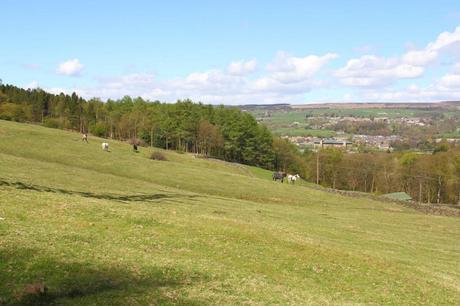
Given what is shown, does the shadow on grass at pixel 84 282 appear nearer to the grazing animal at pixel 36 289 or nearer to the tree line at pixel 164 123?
the grazing animal at pixel 36 289

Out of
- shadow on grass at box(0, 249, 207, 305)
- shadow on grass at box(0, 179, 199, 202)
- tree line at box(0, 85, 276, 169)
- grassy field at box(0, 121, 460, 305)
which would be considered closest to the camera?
shadow on grass at box(0, 249, 207, 305)

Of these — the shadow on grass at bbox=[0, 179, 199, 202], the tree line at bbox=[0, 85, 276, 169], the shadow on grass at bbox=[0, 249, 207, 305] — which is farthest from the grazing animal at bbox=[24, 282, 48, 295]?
the tree line at bbox=[0, 85, 276, 169]

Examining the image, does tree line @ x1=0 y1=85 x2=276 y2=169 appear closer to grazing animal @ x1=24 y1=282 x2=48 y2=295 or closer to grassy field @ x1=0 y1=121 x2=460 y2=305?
grassy field @ x1=0 y1=121 x2=460 y2=305

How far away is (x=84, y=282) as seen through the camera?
17.8 m

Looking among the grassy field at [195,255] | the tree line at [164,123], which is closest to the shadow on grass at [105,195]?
the grassy field at [195,255]

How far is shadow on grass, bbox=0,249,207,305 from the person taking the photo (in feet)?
52.7

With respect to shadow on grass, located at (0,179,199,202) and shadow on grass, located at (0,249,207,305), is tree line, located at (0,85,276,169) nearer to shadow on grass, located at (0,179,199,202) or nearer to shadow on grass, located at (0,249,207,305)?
shadow on grass, located at (0,179,199,202)

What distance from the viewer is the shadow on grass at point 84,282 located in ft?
52.7

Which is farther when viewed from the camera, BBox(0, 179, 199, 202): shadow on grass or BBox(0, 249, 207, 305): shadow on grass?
BBox(0, 179, 199, 202): shadow on grass

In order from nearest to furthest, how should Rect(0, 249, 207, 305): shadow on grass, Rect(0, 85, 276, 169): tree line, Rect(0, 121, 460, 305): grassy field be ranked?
Rect(0, 249, 207, 305): shadow on grass < Rect(0, 121, 460, 305): grassy field < Rect(0, 85, 276, 169): tree line

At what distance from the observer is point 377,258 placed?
30.0 metres

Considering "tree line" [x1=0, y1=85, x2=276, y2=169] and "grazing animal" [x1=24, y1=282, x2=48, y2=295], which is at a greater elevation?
"tree line" [x1=0, y1=85, x2=276, y2=169]


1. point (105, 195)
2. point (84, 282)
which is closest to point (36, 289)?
point (84, 282)

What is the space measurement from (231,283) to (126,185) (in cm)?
3537
